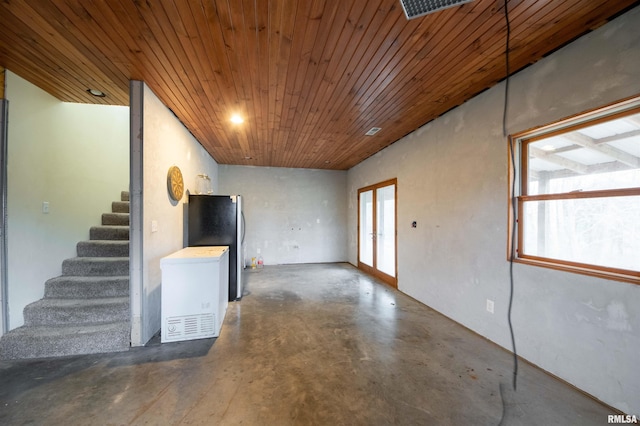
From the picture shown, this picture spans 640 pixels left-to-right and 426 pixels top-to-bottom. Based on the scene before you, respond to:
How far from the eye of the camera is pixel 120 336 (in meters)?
2.34

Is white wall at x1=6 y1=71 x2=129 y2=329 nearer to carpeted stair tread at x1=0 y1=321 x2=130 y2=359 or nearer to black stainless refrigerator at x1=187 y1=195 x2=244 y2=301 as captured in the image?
carpeted stair tread at x1=0 y1=321 x2=130 y2=359

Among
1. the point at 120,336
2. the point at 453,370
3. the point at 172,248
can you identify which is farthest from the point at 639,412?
the point at 172,248

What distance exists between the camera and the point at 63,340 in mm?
2215

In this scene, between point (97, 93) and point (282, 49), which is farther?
point (97, 93)

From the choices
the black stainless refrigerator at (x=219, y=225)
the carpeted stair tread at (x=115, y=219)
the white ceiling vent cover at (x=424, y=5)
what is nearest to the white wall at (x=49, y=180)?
the carpeted stair tread at (x=115, y=219)

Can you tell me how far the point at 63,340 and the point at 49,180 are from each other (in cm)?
171

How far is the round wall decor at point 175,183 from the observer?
119 inches

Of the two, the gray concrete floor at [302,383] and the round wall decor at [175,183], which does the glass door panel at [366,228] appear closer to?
the gray concrete floor at [302,383]

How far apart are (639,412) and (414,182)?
298 cm

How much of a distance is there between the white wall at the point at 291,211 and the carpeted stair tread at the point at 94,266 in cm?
339

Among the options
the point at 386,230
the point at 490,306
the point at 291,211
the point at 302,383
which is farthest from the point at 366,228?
the point at 302,383

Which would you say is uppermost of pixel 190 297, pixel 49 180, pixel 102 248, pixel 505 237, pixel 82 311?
pixel 49 180

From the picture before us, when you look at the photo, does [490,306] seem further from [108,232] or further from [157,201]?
[108,232]

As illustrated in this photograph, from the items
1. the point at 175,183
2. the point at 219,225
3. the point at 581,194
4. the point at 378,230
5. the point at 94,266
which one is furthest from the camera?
the point at 378,230
